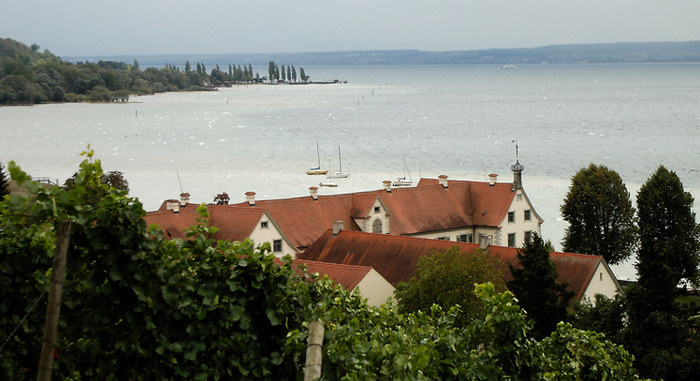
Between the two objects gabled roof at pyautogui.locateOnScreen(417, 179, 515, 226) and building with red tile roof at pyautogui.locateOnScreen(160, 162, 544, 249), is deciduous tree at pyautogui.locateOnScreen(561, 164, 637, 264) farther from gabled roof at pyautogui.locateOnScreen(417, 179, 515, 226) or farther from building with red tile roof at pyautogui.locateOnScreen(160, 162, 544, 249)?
gabled roof at pyautogui.locateOnScreen(417, 179, 515, 226)

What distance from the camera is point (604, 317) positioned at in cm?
3750

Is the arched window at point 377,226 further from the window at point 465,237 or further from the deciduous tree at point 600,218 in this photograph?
the deciduous tree at point 600,218

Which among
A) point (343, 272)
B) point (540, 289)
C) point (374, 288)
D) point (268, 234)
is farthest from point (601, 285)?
point (268, 234)

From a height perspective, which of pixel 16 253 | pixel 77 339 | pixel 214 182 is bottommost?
pixel 214 182

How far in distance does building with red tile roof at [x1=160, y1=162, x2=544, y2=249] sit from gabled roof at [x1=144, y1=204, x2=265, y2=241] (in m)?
3.89

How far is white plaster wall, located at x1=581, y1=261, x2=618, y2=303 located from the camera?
144ft

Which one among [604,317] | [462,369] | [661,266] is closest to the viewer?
[462,369]

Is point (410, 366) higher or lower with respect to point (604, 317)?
higher

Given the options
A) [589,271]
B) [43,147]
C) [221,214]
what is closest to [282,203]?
[221,214]

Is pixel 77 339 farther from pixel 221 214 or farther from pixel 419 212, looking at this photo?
pixel 419 212

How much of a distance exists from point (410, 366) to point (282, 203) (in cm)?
4336

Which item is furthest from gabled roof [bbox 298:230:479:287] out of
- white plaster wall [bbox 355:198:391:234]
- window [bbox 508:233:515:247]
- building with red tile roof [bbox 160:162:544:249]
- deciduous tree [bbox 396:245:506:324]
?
window [bbox 508:233:515:247]

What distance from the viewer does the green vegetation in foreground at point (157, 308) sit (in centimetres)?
1468

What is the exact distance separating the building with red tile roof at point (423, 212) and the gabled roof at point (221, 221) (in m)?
3.89
